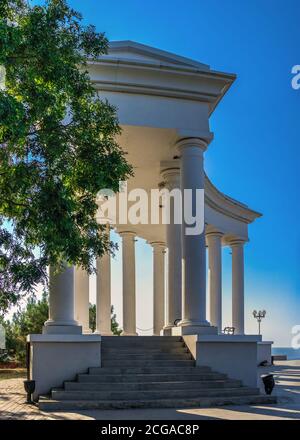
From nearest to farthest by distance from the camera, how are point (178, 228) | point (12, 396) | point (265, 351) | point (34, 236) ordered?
point (34, 236), point (12, 396), point (178, 228), point (265, 351)

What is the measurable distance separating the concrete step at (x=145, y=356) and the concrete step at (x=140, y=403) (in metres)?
3.46

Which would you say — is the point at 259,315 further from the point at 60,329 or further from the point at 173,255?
the point at 60,329

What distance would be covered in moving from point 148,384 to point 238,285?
25899mm

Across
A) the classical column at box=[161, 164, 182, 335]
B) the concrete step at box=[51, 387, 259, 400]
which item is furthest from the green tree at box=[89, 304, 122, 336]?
the concrete step at box=[51, 387, 259, 400]

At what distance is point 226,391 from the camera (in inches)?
789

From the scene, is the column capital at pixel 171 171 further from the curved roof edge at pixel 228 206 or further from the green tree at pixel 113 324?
the green tree at pixel 113 324

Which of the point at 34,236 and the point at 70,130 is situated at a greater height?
the point at 70,130

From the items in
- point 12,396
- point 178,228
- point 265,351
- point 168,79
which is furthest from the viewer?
point 265,351

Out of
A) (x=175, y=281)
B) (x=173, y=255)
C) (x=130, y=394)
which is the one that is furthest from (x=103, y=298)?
(x=130, y=394)

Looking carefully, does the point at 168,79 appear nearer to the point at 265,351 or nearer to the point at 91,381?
the point at 91,381

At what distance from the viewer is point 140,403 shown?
1830 cm

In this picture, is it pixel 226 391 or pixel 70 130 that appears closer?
pixel 70 130
